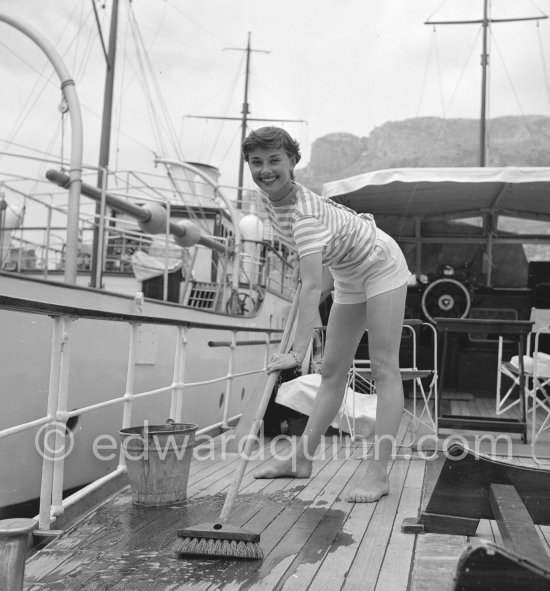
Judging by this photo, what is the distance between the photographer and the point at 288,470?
343cm

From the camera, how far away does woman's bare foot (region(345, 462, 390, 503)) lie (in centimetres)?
297

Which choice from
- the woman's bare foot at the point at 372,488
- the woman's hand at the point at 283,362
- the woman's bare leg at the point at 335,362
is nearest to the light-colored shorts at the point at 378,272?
the woman's bare leg at the point at 335,362

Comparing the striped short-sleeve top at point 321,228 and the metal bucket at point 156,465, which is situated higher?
the striped short-sleeve top at point 321,228

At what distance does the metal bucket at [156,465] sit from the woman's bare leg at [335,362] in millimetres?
635

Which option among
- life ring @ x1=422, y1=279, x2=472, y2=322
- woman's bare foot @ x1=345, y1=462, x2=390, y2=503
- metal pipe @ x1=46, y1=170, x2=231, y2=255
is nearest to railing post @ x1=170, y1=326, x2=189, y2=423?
woman's bare foot @ x1=345, y1=462, x2=390, y2=503

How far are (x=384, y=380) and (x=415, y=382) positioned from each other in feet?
8.57

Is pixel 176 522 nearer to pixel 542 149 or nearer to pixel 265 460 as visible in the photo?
pixel 265 460

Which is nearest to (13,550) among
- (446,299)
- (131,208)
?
(131,208)

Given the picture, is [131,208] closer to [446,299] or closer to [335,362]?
[446,299]

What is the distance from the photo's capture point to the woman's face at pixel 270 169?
2.68 metres

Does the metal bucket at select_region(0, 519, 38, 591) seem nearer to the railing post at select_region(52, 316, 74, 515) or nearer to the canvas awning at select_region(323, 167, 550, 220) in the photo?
the railing post at select_region(52, 316, 74, 515)

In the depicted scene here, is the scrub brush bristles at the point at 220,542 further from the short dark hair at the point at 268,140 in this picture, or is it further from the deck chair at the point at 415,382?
the deck chair at the point at 415,382

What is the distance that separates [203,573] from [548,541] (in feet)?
Result: 4.33

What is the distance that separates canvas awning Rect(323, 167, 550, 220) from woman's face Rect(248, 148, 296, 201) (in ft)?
11.4
